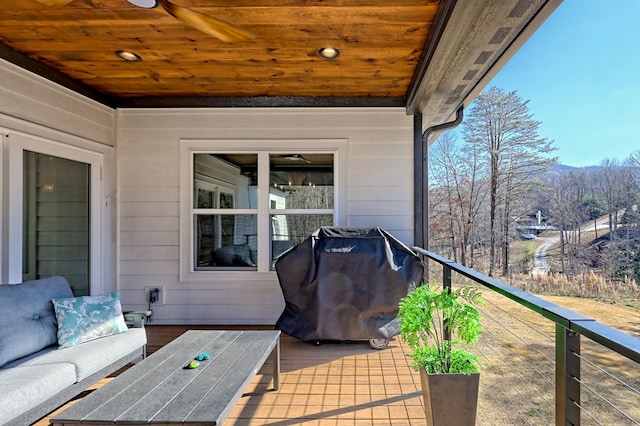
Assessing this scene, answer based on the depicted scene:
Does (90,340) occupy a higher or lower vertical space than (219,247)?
lower

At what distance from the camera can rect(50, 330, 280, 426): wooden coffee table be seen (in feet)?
4.97

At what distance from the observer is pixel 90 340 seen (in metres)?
2.68

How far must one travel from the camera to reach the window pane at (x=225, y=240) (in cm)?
445

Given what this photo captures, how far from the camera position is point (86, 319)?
2.73 metres

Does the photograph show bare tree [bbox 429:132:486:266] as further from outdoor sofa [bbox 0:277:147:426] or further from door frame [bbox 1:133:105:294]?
door frame [bbox 1:133:105:294]

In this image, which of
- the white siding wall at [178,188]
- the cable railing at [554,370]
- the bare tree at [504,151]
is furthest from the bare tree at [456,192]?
the white siding wall at [178,188]

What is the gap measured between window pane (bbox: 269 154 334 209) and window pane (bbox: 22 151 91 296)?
2.04 meters

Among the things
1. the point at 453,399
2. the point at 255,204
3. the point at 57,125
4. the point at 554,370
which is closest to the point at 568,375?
the point at 554,370

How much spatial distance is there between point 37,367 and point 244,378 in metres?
1.31

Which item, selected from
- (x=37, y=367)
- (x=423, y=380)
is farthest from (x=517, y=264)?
(x=37, y=367)

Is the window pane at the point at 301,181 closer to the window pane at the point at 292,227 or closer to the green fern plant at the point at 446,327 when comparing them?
the window pane at the point at 292,227

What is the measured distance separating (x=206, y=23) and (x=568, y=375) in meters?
2.38

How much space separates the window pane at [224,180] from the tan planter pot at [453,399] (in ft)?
10.3

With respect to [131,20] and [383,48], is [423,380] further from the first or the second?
[131,20]
